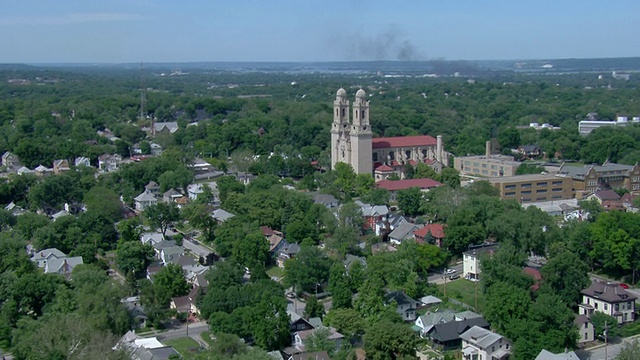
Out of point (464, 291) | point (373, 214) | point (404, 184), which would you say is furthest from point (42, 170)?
point (464, 291)

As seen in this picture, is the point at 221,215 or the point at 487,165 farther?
the point at 487,165

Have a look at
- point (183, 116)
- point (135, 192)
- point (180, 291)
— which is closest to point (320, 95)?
point (183, 116)

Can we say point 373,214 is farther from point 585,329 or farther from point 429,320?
point 585,329

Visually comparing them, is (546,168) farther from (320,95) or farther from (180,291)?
(320,95)

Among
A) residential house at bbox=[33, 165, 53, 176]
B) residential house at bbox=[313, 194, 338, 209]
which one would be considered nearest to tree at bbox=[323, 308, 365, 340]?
residential house at bbox=[313, 194, 338, 209]

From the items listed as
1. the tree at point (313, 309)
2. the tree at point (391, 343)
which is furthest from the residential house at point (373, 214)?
the tree at point (391, 343)

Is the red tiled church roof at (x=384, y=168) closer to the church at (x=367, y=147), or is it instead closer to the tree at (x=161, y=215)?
the church at (x=367, y=147)
